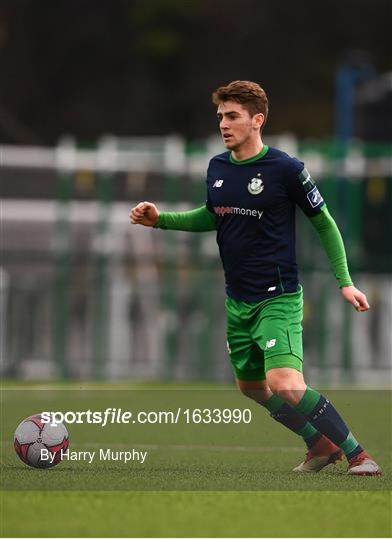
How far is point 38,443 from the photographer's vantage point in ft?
27.3

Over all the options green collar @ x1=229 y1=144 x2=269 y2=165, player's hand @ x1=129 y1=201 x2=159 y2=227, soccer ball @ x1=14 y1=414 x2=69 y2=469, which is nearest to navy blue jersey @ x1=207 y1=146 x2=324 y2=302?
green collar @ x1=229 y1=144 x2=269 y2=165

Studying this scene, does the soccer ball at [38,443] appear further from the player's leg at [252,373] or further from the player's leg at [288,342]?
the player's leg at [288,342]

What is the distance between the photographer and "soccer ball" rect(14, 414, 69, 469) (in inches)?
327

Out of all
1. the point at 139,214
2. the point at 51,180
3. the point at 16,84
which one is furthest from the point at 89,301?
the point at 16,84

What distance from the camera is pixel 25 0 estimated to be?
35031mm

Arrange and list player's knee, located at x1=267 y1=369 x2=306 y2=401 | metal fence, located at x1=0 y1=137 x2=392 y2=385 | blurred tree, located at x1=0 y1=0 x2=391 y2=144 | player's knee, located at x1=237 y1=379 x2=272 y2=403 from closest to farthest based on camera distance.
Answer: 1. player's knee, located at x1=267 y1=369 x2=306 y2=401
2. player's knee, located at x1=237 y1=379 x2=272 y2=403
3. metal fence, located at x1=0 y1=137 x2=392 y2=385
4. blurred tree, located at x1=0 y1=0 x2=391 y2=144

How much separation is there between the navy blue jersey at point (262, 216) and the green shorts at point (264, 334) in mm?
57

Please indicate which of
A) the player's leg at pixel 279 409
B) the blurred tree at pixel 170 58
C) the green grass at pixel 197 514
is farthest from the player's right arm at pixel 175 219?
the blurred tree at pixel 170 58

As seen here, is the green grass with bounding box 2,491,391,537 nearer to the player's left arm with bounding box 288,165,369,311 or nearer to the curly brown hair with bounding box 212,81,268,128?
the player's left arm with bounding box 288,165,369,311

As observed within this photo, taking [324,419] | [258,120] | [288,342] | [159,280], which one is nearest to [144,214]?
[258,120]

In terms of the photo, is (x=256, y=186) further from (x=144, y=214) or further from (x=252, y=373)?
(x=252, y=373)

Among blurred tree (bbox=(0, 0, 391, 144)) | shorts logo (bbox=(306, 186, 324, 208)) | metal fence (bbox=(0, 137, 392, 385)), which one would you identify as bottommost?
metal fence (bbox=(0, 137, 392, 385))

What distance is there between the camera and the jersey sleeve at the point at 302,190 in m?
8.39

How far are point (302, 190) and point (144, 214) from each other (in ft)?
2.82
